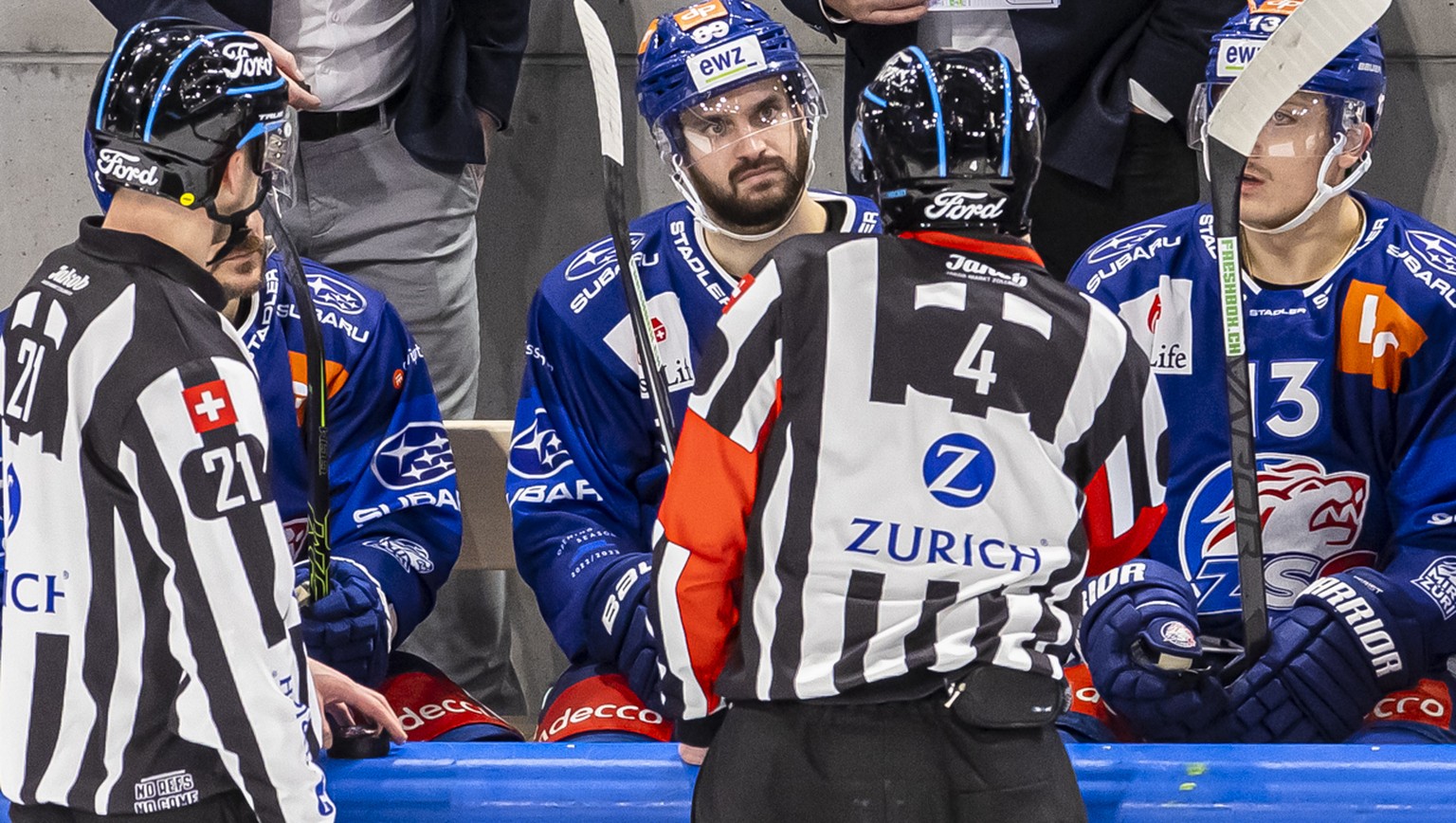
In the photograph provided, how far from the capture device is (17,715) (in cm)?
155

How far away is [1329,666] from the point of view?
2078 millimetres

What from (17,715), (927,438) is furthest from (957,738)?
(17,715)

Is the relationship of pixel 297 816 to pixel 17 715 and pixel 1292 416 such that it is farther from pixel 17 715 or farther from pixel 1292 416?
pixel 1292 416

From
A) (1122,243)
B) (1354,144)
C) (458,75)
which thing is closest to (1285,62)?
(1354,144)

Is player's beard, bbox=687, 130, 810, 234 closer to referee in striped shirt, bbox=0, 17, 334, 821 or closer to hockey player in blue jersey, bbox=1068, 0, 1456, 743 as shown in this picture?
hockey player in blue jersey, bbox=1068, 0, 1456, 743

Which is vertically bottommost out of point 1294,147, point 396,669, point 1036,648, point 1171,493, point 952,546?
point 396,669

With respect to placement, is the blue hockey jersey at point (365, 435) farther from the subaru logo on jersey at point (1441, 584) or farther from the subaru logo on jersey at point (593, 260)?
the subaru logo on jersey at point (1441, 584)

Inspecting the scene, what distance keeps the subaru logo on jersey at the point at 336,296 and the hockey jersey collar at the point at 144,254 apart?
0.78 meters

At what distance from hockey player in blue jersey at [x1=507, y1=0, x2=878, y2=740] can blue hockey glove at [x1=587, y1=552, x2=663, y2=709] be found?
2.7 inches

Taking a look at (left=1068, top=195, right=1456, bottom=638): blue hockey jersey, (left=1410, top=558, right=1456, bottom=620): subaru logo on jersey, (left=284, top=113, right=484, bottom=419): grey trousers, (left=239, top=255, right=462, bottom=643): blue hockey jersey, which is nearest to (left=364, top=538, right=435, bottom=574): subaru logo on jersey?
(left=239, top=255, right=462, bottom=643): blue hockey jersey

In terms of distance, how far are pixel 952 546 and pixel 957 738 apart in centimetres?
17

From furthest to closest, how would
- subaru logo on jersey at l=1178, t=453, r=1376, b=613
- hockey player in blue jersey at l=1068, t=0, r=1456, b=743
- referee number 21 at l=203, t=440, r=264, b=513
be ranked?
subaru logo on jersey at l=1178, t=453, r=1376, b=613, hockey player in blue jersey at l=1068, t=0, r=1456, b=743, referee number 21 at l=203, t=440, r=264, b=513

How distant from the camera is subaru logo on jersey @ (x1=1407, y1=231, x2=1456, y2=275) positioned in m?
2.23

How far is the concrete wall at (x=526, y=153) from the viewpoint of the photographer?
3.47 metres
